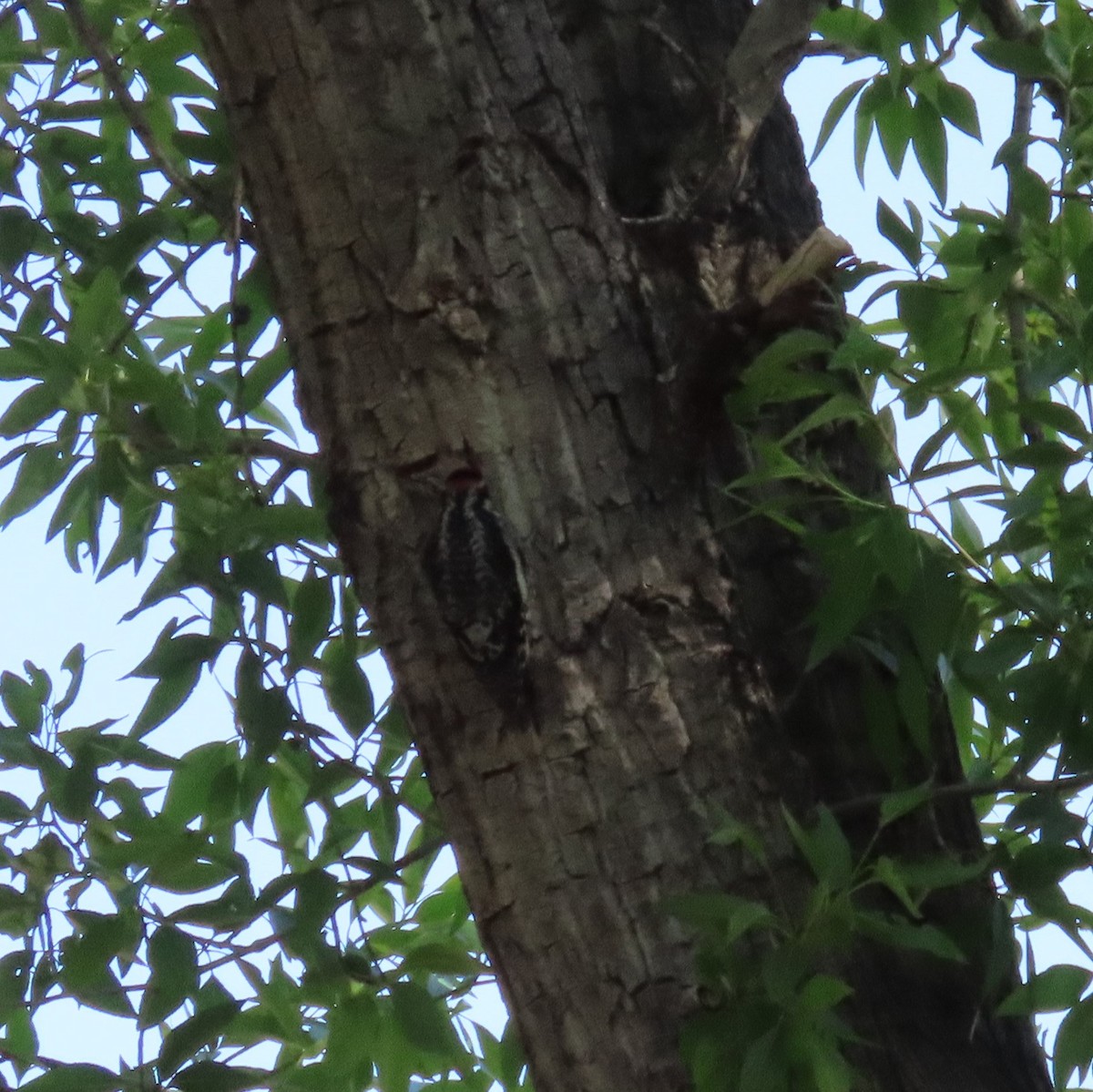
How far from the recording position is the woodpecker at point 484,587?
109cm

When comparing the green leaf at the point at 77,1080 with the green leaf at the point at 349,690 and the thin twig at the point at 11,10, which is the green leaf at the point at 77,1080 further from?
the thin twig at the point at 11,10

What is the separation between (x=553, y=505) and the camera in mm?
1135

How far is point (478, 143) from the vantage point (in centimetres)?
118

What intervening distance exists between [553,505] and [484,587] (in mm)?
95

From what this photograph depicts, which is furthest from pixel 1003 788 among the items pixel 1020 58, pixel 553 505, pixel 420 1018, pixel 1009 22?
pixel 1009 22

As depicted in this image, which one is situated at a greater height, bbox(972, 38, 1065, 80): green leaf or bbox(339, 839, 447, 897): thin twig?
bbox(972, 38, 1065, 80): green leaf

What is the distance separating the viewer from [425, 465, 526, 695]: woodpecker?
1089 mm

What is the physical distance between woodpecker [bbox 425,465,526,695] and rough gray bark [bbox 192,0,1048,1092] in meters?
0.02

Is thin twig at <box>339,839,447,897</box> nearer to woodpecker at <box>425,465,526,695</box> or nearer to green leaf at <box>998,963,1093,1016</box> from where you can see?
woodpecker at <box>425,465,526,695</box>

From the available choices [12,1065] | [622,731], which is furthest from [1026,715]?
[12,1065]

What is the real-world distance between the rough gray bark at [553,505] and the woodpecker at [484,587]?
0.02 metres

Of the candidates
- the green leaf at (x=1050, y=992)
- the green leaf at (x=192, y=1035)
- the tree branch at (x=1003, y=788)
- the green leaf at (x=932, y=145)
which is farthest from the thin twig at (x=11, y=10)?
the green leaf at (x=1050, y=992)

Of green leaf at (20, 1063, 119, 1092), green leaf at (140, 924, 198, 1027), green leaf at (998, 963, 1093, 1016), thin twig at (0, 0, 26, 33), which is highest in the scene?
thin twig at (0, 0, 26, 33)

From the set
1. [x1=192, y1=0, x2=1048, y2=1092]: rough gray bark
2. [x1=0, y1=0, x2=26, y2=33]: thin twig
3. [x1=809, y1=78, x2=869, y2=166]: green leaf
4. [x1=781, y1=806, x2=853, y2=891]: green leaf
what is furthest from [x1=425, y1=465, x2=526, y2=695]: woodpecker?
[x1=0, y1=0, x2=26, y2=33]: thin twig
